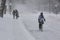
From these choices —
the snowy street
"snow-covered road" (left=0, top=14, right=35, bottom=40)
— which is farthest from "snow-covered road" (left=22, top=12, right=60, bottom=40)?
"snow-covered road" (left=0, top=14, right=35, bottom=40)

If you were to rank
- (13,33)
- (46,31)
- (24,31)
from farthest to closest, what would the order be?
(46,31) < (24,31) < (13,33)

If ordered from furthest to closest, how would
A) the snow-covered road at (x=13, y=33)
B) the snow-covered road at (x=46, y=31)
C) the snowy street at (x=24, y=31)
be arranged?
the snow-covered road at (x=46, y=31) < the snowy street at (x=24, y=31) < the snow-covered road at (x=13, y=33)

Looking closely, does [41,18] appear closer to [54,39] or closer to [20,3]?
[54,39]

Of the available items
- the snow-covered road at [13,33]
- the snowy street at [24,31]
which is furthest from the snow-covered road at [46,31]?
the snow-covered road at [13,33]

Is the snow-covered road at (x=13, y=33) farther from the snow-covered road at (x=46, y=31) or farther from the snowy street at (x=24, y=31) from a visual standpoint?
the snow-covered road at (x=46, y=31)

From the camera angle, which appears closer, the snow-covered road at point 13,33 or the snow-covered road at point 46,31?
the snow-covered road at point 13,33

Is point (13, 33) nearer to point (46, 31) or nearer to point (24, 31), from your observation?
point (24, 31)

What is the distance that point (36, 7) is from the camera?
12812cm

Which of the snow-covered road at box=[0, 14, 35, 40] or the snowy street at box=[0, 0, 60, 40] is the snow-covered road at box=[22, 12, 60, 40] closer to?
the snowy street at box=[0, 0, 60, 40]

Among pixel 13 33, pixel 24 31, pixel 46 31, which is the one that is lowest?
pixel 46 31

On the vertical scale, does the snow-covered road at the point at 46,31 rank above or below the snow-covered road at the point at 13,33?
below

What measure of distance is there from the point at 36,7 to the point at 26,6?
5.64 m

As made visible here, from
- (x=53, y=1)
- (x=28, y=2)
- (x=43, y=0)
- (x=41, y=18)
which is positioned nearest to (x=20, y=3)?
(x=28, y=2)

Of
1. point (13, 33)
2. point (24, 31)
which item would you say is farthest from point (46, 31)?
point (13, 33)
